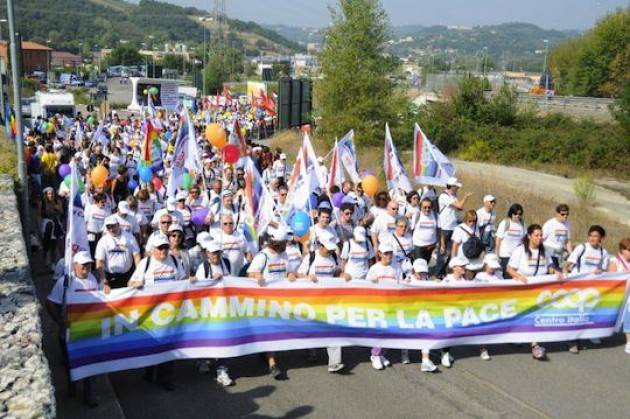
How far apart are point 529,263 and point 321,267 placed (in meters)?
2.56

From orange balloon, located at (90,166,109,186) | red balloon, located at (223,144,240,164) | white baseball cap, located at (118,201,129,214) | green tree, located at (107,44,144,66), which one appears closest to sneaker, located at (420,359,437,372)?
white baseball cap, located at (118,201,129,214)

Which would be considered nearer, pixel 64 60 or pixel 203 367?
pixel 203 367

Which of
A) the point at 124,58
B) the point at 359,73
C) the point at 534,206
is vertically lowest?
the point at 534,206

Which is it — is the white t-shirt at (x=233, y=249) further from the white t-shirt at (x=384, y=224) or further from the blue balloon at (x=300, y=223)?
the white t-shirt at (x=384, y=224)

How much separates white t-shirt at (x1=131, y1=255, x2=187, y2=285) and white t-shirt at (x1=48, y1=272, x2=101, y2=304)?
1.30ft

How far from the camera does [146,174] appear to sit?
41.9 ft

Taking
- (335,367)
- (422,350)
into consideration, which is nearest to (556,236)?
(422,350)

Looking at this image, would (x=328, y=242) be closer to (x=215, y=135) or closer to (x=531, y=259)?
(x=531, y=259)

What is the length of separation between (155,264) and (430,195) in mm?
6259

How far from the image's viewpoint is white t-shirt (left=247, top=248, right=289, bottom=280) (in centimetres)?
730

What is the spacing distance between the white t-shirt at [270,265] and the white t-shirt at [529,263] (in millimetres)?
2830

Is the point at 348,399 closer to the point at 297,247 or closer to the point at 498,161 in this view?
the point at 297,247

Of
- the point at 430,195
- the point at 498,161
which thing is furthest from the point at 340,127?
the point at 430,195

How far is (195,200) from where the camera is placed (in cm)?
1078
